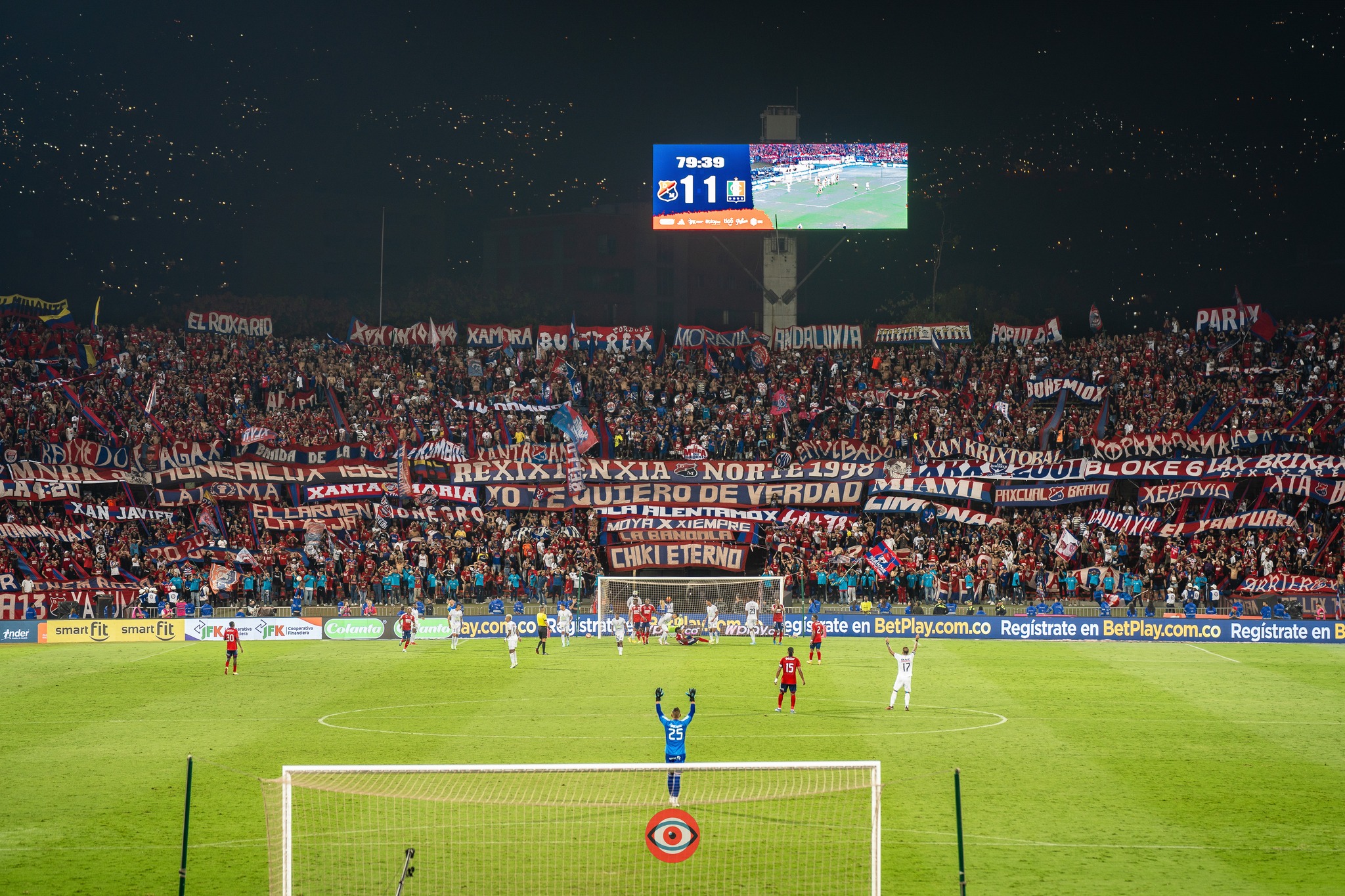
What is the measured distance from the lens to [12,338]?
58.8m

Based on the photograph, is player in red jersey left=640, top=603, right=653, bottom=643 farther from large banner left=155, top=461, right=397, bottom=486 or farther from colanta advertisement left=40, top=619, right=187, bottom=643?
colanta advertisement left=40, top=619, right=187, bottom=643

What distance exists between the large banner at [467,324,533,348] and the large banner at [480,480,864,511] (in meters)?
14.1

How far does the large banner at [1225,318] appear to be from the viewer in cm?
5806

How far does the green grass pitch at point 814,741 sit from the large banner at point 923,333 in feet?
85.6

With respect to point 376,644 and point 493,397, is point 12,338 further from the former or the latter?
point 376,644

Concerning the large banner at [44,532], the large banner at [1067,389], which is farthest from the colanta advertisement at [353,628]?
the large banner at [1067,389]

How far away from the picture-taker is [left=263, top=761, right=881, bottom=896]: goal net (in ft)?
48.4

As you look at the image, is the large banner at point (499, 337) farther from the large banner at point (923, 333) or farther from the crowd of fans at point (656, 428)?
the large banner at point (923, 333)

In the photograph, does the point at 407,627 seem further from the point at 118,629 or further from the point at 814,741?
the point at 814,741

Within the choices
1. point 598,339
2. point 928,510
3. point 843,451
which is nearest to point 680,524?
point 843,451

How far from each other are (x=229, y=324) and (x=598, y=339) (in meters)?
20.4

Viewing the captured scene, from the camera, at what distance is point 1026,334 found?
2494 inches

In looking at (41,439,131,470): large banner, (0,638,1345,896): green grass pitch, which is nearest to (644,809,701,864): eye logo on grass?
(0,638,1345,896): green grass pitch

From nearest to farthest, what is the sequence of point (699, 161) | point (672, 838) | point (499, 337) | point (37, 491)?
1. point (672, 838)
2. point (37, 491)
3. point (699, 161)
4. point (499, 337)
